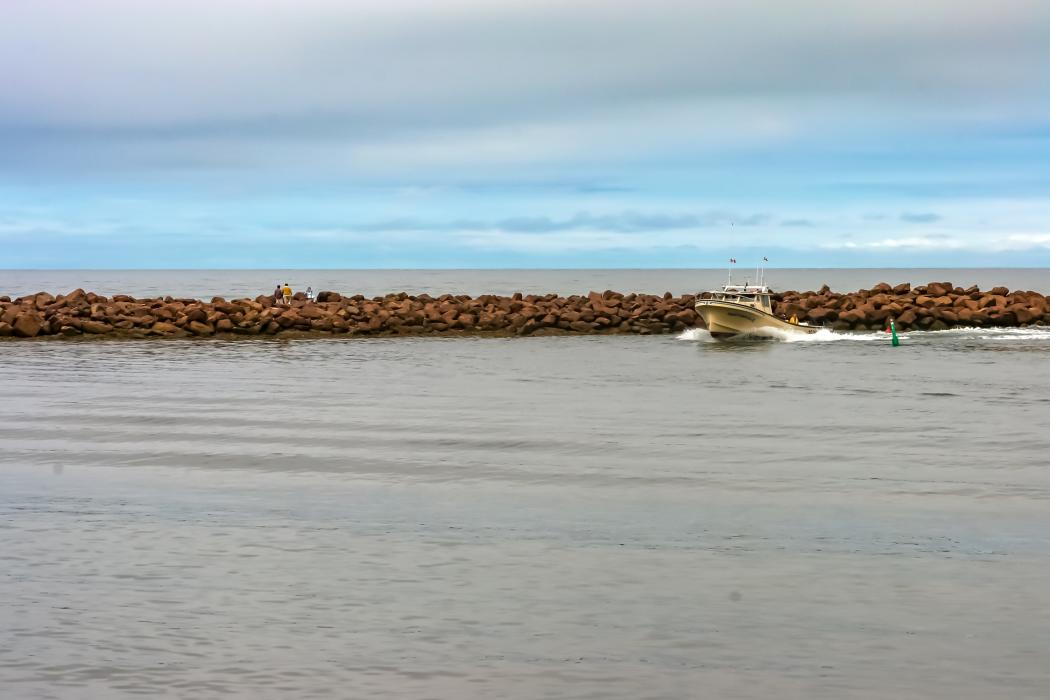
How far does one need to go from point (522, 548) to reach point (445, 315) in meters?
41.0

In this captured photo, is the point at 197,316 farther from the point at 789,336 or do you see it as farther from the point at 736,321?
the point at 789,336

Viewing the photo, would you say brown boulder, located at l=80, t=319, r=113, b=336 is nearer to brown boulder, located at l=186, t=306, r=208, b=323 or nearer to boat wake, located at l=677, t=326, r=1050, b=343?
brown boulder, located at l=186, t=306, r=208, b=323

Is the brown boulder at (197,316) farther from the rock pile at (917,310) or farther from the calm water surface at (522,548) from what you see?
the rock pile at (917,310)

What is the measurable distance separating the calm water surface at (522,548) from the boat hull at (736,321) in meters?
22.2

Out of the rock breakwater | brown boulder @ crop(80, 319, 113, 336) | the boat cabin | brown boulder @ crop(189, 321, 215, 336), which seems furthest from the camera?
the boat cabin

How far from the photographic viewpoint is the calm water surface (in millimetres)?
9328

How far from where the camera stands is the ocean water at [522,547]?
9328 millimetres

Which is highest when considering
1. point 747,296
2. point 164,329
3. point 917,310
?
point 747,296

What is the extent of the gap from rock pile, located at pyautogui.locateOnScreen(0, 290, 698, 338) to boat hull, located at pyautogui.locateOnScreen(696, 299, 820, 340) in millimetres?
4575

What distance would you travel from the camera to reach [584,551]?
42.4ft

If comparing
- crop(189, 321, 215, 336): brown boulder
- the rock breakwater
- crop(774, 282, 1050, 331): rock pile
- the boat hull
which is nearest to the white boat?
the boat hull

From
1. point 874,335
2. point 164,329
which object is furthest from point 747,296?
point 164,329

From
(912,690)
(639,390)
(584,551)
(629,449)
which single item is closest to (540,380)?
(639,390)

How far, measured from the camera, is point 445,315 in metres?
53.7
